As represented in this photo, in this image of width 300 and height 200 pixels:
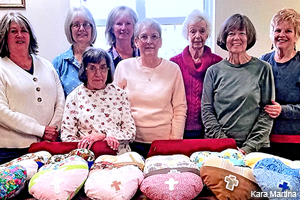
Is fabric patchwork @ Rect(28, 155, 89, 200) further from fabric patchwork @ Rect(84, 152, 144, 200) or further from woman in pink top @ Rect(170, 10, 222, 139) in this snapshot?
woman in pink top @ Rect(170, 10, 222, 139)

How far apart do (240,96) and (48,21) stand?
199cm

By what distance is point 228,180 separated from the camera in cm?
109

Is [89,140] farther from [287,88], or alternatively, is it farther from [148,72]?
[287,88]

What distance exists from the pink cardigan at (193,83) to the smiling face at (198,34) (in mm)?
82

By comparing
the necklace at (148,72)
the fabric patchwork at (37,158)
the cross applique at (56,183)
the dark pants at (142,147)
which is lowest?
the dark pants at (142,147)

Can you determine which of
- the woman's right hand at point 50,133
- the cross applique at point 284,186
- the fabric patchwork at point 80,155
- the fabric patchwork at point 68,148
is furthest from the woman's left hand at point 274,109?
the woman's right hand at point 50,133

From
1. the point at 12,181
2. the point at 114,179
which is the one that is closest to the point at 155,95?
the point at 114,179

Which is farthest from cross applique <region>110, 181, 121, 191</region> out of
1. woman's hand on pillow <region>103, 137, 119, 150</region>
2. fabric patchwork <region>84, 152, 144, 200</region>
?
woman's hand on pillow <region>103, 137, 119, 150</region>

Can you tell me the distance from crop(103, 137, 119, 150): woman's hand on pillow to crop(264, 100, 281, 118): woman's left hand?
0.92 m

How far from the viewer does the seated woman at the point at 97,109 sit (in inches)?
60.6

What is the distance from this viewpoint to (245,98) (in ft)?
5.20

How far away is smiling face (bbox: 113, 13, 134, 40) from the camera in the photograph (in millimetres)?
2008

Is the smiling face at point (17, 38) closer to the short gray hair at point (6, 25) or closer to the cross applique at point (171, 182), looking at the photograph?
the short gray hair at point (6, 25)

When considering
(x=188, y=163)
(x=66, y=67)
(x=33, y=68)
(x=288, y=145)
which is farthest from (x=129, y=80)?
(x=288, y=145)
